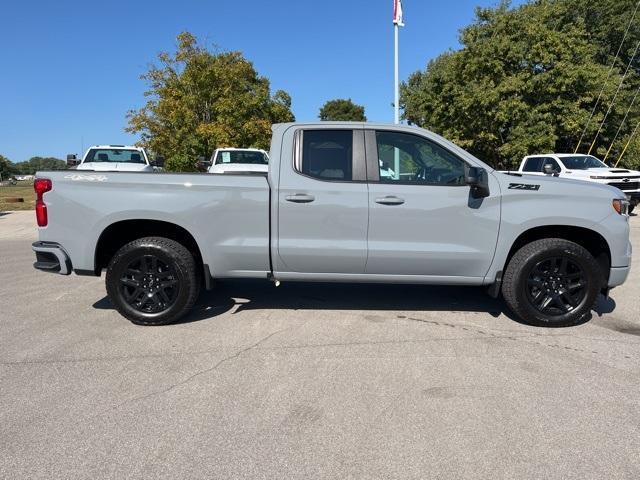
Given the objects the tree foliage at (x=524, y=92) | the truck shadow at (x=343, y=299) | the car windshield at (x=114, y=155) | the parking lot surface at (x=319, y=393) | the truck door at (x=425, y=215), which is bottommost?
the parking lot surface at (x=319, y=393)

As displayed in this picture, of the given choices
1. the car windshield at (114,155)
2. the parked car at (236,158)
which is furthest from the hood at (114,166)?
the parked car at (236,158)

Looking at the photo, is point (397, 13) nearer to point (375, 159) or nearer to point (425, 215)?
point (375, 159)

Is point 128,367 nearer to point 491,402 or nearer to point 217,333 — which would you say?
point 217,333

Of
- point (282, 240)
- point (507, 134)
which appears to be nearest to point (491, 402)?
point (282, 240)

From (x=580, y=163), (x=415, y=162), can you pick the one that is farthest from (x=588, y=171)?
(x=415, y=162)

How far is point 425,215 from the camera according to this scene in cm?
439

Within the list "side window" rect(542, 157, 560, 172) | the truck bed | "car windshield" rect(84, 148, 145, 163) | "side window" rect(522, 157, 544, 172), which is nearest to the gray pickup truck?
the truck bed

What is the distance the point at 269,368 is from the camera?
3.69m

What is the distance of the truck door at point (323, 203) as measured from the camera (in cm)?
439

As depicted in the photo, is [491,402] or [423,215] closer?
[491,402]

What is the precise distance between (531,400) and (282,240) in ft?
7.97

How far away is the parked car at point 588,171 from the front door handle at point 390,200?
9851 mm

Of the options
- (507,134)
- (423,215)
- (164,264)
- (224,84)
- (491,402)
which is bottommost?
(491,402)

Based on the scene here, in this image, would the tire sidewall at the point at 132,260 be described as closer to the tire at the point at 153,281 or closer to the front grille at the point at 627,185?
the tire at the point at 153,281
